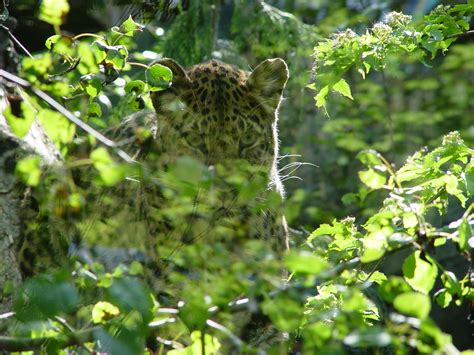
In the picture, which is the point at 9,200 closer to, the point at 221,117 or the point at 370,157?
the point at 221,117

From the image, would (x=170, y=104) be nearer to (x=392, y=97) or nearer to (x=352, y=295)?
(x=352, y=295)

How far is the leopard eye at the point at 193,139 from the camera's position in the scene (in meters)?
5.73

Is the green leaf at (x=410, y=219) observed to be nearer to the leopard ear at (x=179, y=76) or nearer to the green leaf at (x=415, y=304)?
the green leaf at (x=415, y=304)

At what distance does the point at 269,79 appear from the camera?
5.84 meters

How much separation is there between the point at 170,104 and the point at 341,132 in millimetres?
7528

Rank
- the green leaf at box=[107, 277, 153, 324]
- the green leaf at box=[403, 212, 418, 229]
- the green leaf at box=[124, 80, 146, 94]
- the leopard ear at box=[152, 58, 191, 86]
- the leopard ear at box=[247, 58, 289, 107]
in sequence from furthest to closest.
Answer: the leopard ear at box=[247, 58, 289, 107]
the leopard ear at box=[152, 58, 191, 86]
the green leaf at box=[124, 80, 146, 94]
the green leaf at box=[403, 212, 418, 229]
the green leaf at box=[107, 277, 153, 324]

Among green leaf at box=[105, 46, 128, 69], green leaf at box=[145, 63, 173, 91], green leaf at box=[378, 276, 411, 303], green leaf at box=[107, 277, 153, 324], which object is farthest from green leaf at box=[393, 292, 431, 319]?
green leaf at box=[105, 46, 128, 69]

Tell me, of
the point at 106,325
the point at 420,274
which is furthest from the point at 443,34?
the point at 106,325

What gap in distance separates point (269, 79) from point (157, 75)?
7.78 ft

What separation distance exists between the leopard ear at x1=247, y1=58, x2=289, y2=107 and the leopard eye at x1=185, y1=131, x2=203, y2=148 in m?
0.51

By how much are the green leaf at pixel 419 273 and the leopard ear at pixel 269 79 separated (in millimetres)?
3232

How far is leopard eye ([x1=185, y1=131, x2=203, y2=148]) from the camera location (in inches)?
225

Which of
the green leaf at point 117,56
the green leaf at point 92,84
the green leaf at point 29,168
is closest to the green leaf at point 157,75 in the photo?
the green leaf at point 117,56

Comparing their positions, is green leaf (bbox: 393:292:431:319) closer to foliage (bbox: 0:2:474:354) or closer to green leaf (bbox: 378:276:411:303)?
foliage (bbox: 0:2:474:354)
